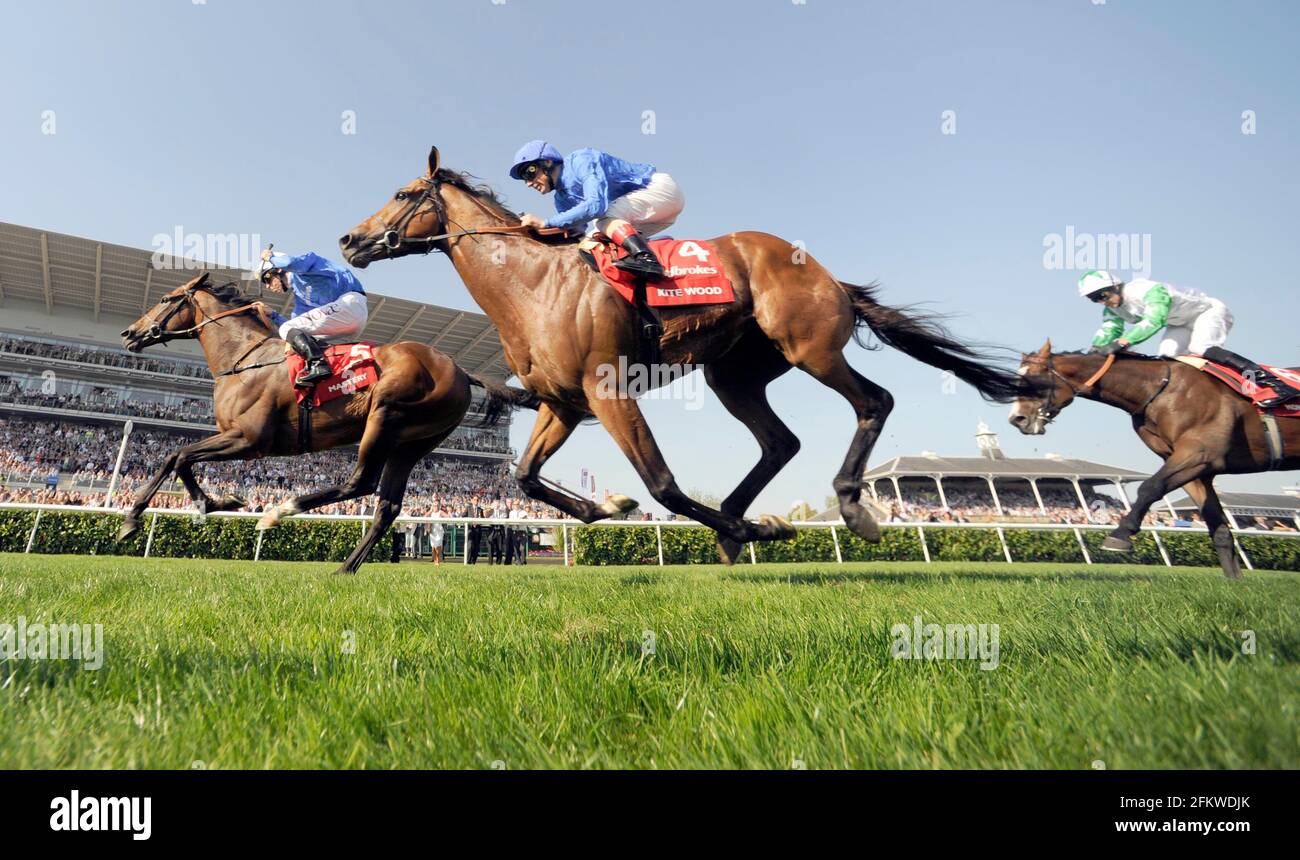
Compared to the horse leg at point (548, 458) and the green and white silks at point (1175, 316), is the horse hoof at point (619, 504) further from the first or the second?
the green and white silks at point (1175, 316)

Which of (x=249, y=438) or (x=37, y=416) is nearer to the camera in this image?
(x=249, y=438)

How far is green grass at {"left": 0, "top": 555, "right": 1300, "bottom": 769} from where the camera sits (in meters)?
1.20

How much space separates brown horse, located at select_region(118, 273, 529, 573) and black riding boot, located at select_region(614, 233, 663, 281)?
10.1ft

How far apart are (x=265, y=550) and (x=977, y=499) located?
136ft

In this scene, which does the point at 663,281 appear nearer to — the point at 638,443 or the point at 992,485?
the point at 638,443

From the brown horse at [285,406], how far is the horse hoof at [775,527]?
336 cm

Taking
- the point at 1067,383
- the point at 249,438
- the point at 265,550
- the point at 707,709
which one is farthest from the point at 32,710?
the point at 265,550

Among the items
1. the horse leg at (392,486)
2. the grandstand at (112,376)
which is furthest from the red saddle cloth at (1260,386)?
the grandstand at (112,376)

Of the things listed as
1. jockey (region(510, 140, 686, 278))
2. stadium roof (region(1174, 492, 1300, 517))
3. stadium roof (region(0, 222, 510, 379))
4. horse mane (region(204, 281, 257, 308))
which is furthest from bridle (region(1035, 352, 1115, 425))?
stadium roof (region(1174, 492, 1300, 517))

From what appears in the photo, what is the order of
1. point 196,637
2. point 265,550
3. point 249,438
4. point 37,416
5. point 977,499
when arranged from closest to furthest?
point 196,637
point 249,438
point 265,550
point 37,416
point 977,499

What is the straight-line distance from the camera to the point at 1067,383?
6.93m

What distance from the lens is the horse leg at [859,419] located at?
4.07 metres
